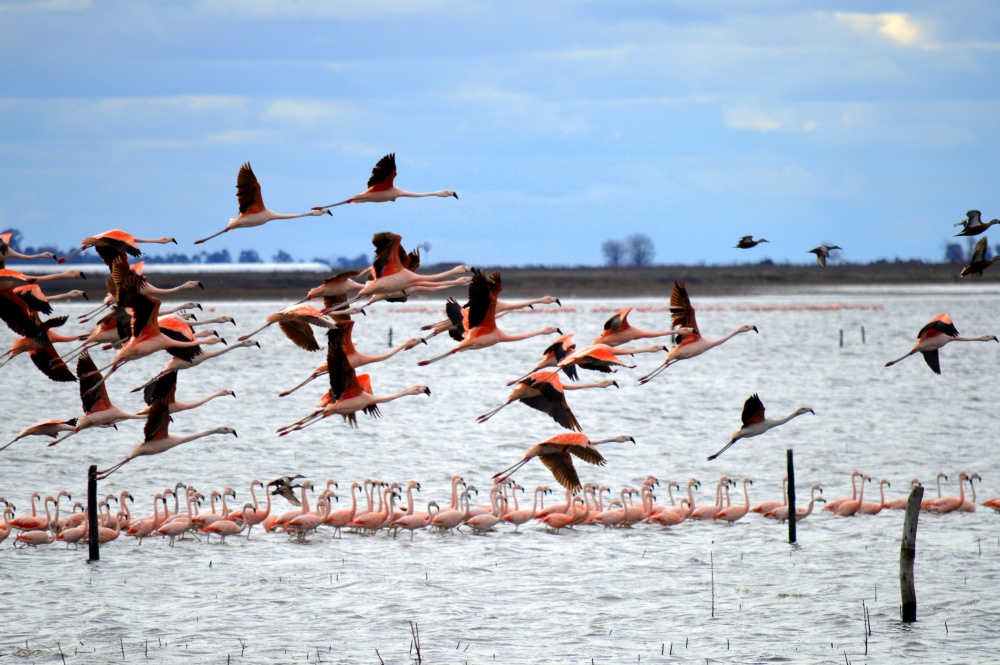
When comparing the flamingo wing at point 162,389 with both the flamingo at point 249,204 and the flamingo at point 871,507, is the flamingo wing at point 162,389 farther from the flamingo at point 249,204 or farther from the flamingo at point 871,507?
the flamingo at point 871,507

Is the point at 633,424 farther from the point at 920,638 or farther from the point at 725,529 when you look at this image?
the point at 920,638

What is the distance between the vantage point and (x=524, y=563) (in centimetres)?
1650

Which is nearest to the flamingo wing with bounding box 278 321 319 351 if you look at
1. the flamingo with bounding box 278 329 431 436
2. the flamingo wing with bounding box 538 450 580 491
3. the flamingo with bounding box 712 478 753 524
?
the flamingo with bounding box 278 329 431 436

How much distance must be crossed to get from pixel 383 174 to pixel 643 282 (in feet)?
308

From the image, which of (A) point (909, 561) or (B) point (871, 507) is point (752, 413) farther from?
(B) point (871, 507)

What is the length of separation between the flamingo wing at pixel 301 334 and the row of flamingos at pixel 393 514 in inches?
214

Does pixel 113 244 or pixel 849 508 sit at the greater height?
pixel 113 244

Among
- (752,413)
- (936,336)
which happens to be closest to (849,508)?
(752,413)

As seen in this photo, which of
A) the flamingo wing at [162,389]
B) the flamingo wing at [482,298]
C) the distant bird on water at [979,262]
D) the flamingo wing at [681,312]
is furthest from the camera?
the flamingo wing at [681,312]

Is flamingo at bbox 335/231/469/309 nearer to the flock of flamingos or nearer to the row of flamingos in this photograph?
the flock of flamingos

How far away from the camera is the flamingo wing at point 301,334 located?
11.6m

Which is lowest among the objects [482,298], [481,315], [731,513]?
[731,513]

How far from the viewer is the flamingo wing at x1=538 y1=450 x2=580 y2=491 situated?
Result: 522 inches

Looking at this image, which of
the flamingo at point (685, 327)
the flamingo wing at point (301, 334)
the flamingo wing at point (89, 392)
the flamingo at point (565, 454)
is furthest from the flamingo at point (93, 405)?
the flamingo at point (685, 327)
